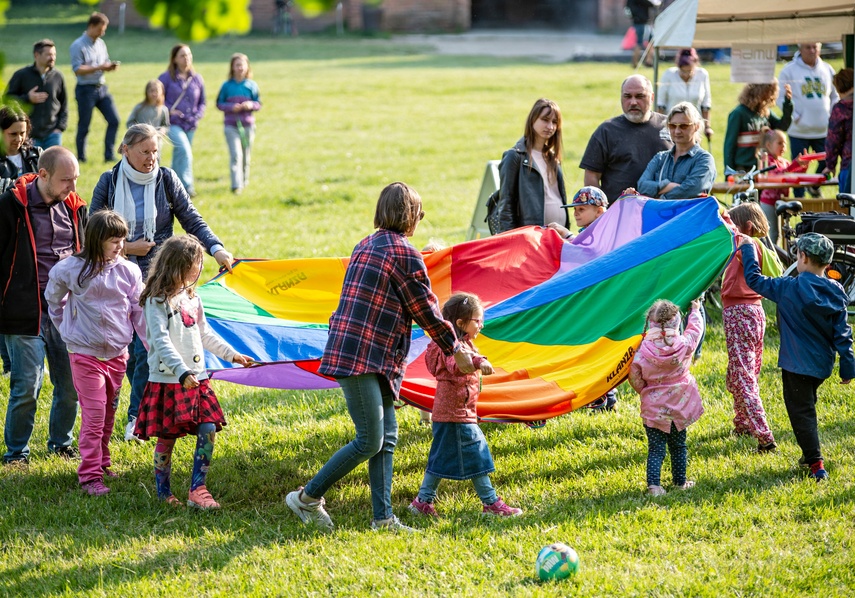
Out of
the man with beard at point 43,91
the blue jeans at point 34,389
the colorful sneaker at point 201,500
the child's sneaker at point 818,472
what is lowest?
the colorful sneaker at point 201,500

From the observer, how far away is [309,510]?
543 cm

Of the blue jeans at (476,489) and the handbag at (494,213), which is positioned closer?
the blue jeans at (476,489)

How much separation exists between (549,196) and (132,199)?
2965mm

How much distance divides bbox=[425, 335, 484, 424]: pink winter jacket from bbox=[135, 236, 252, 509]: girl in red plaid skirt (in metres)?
1.03

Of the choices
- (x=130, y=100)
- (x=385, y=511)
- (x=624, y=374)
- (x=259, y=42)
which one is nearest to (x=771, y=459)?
(x=624, y=374)

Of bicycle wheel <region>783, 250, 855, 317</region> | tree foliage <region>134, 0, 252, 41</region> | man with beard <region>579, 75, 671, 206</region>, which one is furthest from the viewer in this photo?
bicycle wheel <region>783, 250, 855, 317</region>

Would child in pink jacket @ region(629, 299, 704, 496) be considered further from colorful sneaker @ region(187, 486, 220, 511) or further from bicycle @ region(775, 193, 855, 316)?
bicycle @ region(775, 193, 855, 316)

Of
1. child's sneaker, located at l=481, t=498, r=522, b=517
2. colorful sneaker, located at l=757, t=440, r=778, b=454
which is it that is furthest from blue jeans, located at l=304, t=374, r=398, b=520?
colorful sneaker, located at l=757, t=440, r=778, b=454

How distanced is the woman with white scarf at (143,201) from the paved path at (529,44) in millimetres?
28234

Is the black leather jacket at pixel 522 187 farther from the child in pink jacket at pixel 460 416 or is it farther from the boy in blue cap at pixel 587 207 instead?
the child in pink jacket at pixel 460 416

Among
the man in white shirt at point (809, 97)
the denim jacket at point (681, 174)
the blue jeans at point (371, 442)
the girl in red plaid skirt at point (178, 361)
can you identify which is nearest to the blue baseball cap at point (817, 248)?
the denim jacket at point (681, 174)

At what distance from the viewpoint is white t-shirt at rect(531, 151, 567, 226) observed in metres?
7.46

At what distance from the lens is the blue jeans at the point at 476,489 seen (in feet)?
17.9

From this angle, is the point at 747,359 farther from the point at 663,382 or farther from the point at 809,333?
the point at 663,382
